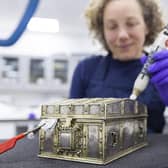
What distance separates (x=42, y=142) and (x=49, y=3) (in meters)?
1.21

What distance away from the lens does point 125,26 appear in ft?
2.28

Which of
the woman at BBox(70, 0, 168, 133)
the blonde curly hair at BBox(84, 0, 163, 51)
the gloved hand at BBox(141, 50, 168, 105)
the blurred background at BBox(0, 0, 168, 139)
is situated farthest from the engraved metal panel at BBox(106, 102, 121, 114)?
the blurred background at BBox(0, 0, 168, 139)

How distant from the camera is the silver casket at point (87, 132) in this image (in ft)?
1.19

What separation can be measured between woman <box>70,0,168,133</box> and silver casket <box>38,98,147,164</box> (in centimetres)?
27

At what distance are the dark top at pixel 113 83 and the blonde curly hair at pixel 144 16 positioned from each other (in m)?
0.07

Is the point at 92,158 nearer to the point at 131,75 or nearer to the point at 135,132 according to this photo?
the point at 135,132

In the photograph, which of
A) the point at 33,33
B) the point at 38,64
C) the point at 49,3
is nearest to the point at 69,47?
the point at 33,33

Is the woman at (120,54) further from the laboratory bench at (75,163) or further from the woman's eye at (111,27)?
the laboratory bench at (75,163)

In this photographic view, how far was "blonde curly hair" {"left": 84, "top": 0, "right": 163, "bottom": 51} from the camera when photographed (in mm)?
776

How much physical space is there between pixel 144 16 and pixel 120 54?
0.12 metres

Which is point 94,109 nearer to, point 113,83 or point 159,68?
point 159,68

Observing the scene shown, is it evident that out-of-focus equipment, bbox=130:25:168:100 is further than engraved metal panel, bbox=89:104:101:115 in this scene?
Yes

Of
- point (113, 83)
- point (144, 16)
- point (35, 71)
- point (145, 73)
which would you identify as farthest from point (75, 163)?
point (35, 71)

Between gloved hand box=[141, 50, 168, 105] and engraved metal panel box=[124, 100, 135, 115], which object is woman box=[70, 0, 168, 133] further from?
engraved metal panel box=[124, 100, 135, 115]
